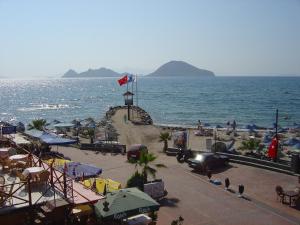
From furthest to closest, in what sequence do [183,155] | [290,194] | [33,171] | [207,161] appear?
[183,155] → [207,161] → [290,194] → [33,171]

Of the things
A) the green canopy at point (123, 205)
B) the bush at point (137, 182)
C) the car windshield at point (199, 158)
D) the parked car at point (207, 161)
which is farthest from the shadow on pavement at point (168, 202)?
the car windshield at point (199, 158)

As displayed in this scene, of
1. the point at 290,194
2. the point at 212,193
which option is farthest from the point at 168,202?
the point at 290,194

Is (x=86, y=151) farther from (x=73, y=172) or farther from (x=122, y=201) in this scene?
(x=122, y=201)

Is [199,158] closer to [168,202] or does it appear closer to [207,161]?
[207,161]

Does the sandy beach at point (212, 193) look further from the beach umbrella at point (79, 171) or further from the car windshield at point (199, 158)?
the beach umbrella at point (79, 171)

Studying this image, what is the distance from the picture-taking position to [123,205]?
1293cm

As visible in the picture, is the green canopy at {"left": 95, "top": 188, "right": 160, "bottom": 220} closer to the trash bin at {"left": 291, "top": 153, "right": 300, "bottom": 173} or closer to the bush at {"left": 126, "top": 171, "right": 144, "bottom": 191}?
the bush at {"left": 126, "top": 171, "right": 144, "bottom": 191}

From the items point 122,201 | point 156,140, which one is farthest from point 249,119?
point 122,201

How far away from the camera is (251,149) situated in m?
28.1

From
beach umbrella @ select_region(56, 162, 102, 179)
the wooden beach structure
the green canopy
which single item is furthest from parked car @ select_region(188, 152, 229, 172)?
the wooden beach structure

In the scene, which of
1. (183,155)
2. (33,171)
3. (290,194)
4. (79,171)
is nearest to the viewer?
(33,171)

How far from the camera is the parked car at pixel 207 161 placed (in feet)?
77.3

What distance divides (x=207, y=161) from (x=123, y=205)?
11921 millimetres

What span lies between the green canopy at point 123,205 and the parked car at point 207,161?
10203 millimetres
